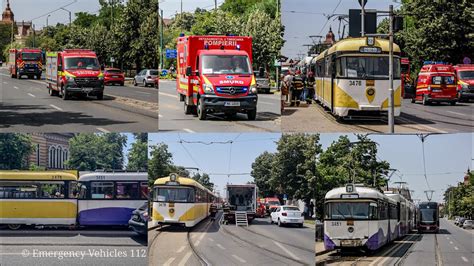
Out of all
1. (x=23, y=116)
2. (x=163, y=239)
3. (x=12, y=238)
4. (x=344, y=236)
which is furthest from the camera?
(x=23, y=116)

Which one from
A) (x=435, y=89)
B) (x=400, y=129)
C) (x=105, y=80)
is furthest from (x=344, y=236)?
(x=435, y=89)

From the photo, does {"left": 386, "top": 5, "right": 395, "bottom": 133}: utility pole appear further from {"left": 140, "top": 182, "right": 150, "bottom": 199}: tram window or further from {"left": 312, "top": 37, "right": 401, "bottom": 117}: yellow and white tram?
{"left": 140, "top": 182, "right": 150, "bottom": 199}: tram window

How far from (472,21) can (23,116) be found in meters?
15.6

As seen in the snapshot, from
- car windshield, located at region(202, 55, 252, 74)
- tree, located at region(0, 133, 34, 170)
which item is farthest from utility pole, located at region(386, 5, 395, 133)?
tree, located at region(0, 133, 34, 170)

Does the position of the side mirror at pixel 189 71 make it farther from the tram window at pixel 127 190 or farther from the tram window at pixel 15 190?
the tram window at pixel 15 190

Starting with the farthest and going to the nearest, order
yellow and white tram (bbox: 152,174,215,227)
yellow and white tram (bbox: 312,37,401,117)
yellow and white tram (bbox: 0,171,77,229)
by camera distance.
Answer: yellow and white tram (bbox: 312,37,401,117) < yellow and white tram (bbox: 0,171,77,229) < yellow and white tram (bbox: 152,174,215,227)

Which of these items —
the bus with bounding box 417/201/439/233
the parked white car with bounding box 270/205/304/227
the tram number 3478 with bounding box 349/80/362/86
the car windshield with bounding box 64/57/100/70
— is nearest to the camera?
the parked white car with bounding box 270/205/304/227

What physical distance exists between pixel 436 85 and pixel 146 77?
11660mm

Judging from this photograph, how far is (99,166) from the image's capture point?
1052cm

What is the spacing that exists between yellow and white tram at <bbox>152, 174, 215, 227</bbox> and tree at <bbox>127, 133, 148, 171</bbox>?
41 centimetres

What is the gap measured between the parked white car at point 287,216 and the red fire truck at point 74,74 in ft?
33.8

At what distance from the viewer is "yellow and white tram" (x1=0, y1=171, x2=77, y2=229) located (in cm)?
1028

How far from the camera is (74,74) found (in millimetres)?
20391

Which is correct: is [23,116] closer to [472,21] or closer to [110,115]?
[110,115]
